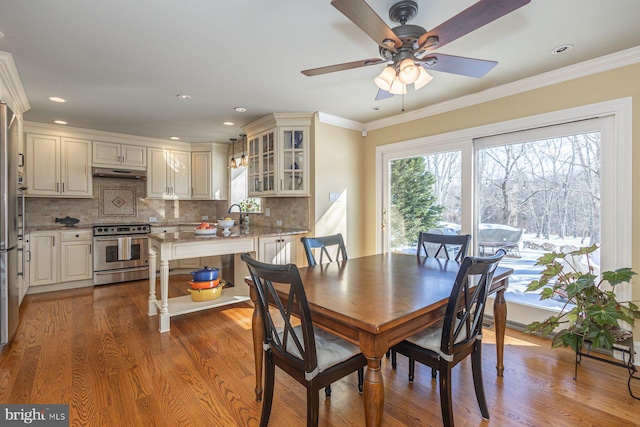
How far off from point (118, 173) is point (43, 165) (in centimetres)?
88

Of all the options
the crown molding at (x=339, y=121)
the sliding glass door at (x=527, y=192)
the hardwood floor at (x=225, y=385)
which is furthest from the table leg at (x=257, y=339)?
the crown molding at (x=339, y=121)

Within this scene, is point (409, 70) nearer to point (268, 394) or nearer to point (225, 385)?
point (268, 394)

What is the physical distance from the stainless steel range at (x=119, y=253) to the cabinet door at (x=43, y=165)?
0.82 metres

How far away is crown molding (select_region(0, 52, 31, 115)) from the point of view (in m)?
2.35

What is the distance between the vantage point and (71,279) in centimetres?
429

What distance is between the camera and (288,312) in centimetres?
135

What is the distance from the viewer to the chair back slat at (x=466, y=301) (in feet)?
4.54

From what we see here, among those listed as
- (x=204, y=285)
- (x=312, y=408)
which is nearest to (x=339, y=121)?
(x=204, y=285)

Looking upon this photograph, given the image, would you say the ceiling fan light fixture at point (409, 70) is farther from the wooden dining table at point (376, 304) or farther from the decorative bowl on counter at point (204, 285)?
the decorative bowl on counter at point (204, 285)

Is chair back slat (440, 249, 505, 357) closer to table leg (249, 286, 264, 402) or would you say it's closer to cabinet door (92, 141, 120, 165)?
table leg (249, 286, 264, 402)

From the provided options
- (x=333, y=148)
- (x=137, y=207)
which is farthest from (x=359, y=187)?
(x=137, y=207)

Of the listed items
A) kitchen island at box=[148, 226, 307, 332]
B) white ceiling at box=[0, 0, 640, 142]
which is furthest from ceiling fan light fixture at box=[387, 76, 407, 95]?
kitchen island at box=[148, 226, 307, 332]

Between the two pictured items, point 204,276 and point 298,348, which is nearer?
point 298,348

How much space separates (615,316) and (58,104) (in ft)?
17.7
